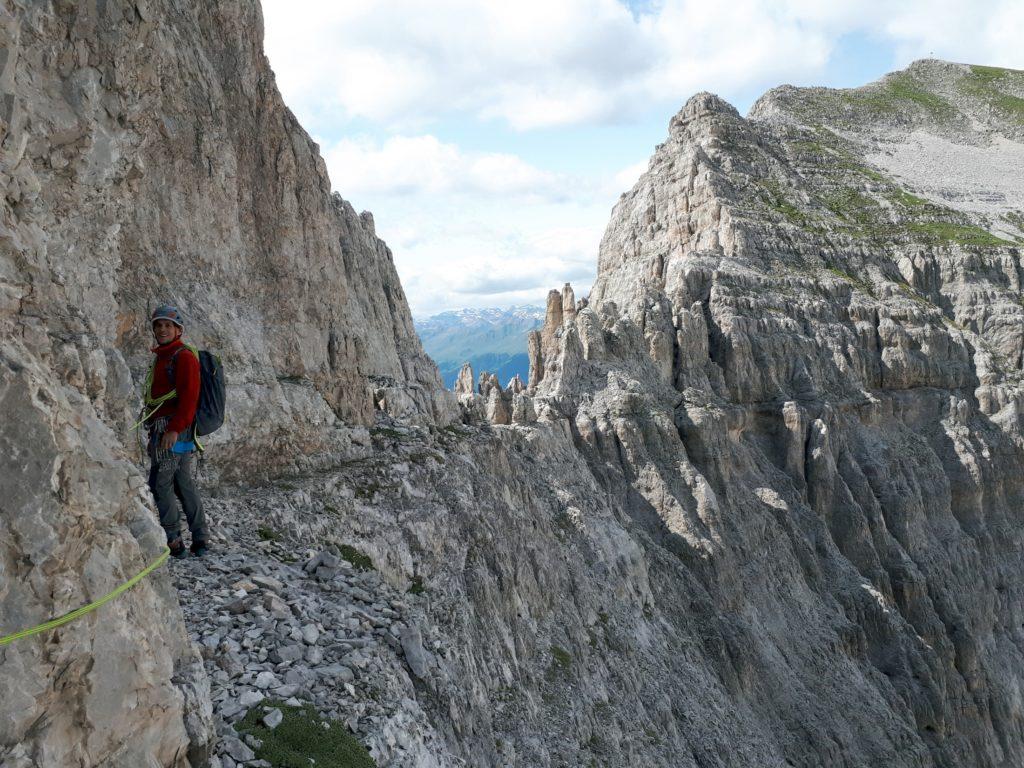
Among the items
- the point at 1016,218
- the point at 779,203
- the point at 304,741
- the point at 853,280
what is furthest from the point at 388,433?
the point at 1016,218

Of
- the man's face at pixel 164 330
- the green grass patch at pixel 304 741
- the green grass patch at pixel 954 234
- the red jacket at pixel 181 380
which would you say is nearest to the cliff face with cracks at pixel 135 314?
the red jacket at pixel 181 380

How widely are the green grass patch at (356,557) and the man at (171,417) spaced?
4.76m

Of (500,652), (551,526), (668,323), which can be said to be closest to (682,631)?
(551,526)

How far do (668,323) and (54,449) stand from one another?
153 ft

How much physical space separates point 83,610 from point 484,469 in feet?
67.5

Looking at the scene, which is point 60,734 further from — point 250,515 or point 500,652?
point 500,652

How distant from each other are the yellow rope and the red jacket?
11.9 feet

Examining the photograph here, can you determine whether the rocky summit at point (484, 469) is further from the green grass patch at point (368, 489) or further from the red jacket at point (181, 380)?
the red jacket at point (181, 380)

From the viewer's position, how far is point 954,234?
76438mm

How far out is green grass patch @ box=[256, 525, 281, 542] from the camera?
1631 centimetres

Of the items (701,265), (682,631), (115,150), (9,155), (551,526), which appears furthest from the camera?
(701,265)

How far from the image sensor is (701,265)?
58406mm

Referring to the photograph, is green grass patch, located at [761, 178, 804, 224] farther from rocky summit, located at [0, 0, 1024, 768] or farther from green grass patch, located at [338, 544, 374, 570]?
green grass patch, located at [338, 544, 374, 570]

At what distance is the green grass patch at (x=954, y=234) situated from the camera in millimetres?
74688
